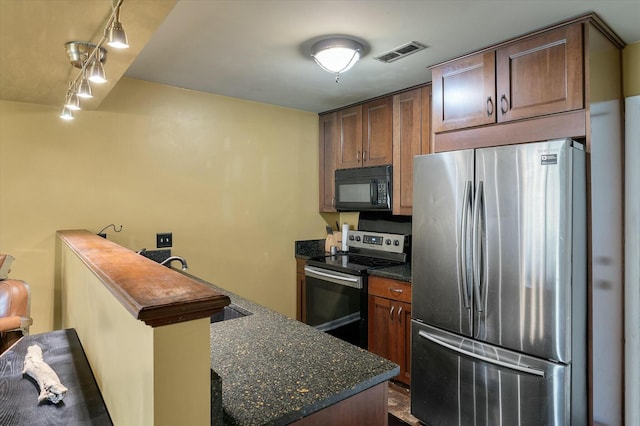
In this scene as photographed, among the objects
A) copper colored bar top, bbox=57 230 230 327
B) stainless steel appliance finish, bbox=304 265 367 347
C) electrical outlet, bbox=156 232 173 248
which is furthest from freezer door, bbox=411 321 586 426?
electrical outlet, bbox=156 232 173 248

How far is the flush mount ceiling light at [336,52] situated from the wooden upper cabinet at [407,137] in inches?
33.1

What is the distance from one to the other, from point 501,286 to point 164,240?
7.48ft

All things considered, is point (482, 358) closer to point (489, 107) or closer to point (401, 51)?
point (489, 107)

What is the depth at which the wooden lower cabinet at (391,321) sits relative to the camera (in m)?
2.59

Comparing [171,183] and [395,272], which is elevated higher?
[171,183]

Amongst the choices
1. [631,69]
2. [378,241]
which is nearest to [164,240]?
[378,241]

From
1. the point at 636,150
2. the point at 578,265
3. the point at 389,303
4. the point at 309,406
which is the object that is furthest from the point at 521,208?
the point at 309,406

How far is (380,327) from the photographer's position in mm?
2756

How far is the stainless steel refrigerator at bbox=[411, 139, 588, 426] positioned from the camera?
1722 mm

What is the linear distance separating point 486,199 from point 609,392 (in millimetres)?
1278

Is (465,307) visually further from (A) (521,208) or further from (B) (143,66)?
(B) (143,66)

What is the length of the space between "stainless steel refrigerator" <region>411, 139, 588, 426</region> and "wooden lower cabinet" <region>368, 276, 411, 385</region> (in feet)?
0.82

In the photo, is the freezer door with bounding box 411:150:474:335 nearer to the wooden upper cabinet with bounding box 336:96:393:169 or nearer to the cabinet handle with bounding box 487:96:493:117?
the cabinet handle with bounding box 487:96:493:117

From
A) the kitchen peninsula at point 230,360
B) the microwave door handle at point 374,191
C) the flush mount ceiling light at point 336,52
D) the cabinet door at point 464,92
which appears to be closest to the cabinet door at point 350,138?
the microwave door handle at point 374,191
